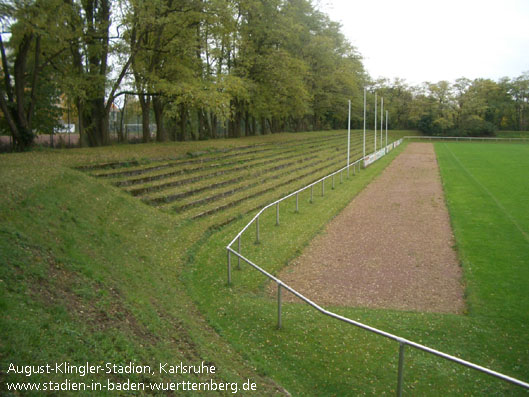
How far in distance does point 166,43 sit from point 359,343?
2130cm

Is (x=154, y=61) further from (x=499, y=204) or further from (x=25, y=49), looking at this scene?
(x=499, y=204)

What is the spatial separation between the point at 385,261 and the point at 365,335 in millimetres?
4737

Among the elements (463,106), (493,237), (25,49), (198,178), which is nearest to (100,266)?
(198,178)

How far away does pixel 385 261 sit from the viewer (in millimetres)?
11516

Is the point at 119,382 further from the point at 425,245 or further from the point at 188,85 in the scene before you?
the point at 188,85

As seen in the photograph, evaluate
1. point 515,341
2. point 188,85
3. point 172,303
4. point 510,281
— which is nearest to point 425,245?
point 510,281

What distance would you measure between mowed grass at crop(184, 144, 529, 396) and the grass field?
0.03 meters

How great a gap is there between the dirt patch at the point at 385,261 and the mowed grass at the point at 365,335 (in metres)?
0.51

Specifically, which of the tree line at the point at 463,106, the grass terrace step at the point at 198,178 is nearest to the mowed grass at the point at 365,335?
the grass terrace step at the point at 198,178

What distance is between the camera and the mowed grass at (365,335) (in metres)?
5.80

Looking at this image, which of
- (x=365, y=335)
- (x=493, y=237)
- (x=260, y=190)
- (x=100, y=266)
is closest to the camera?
(x=365, y=335)

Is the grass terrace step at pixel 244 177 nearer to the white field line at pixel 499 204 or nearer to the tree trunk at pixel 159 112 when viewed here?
the tree trunk at pixel 159 112

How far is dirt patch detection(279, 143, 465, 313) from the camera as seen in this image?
30.0 feet

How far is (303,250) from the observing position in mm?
12625
